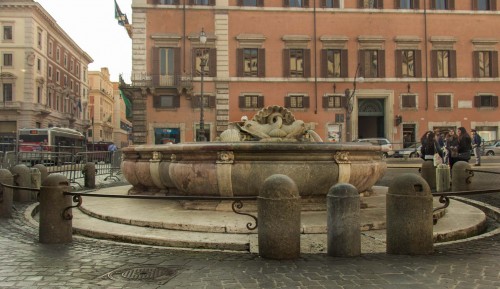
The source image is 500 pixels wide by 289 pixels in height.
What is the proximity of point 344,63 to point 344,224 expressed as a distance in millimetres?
34866

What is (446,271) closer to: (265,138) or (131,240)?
(131,240)

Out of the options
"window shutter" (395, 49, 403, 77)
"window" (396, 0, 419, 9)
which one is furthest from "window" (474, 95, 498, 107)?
"window" (396, 0, 419, 9)

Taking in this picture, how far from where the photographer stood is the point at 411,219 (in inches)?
202

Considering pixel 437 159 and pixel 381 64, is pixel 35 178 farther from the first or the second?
pixel 381 64

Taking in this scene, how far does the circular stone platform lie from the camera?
5707mm

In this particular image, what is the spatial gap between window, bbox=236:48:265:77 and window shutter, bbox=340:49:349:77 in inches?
258

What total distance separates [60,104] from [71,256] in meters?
67.5

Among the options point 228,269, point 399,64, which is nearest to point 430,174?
point 228,269

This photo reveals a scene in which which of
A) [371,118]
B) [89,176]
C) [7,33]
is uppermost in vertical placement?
[7,33]

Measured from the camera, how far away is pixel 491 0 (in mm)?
40094

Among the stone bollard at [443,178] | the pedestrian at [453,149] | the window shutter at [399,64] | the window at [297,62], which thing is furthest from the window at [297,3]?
the stone bollard at [443,178]

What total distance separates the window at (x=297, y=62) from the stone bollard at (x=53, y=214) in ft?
109

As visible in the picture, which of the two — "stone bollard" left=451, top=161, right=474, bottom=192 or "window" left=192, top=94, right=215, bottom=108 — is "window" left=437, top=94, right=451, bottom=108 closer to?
"window" left=192, top=94, right=215, bottom=108

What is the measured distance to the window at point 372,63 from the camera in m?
38.6
